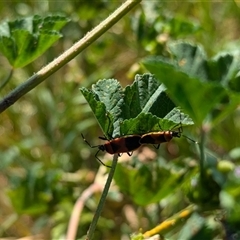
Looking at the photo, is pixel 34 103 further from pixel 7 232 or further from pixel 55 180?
pixel 55 180

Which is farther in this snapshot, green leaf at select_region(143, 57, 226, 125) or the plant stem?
the plant stem

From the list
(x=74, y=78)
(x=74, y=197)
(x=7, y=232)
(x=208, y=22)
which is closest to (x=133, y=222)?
(x=74, y=197)

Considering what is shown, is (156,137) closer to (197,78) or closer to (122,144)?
(122,144)

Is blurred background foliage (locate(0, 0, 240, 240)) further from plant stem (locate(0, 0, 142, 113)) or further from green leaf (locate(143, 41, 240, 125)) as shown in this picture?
plant stem (locate(0, 0, 142, 113))

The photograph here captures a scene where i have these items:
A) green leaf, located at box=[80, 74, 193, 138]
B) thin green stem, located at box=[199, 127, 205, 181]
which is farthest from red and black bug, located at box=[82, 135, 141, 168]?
thin green stem, located at box=[199, 127, 205, 181]

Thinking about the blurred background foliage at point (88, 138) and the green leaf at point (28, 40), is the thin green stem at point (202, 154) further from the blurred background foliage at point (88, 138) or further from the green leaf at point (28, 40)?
the green leaf at point (28, 40)

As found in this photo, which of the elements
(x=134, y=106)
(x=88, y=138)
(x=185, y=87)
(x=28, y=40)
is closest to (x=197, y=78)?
(x=185, y=87)

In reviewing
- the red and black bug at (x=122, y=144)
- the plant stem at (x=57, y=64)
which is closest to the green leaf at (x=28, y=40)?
the plant stem at (x=57, y=64)

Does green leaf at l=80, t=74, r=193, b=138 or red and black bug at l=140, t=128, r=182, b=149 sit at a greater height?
green leaf at l=80, t=74, r=193, b=138
